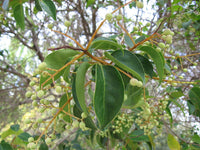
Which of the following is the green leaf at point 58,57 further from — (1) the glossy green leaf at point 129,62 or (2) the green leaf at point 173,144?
(2) the green leaf at point 173,144

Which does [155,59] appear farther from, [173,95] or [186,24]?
[186,24]

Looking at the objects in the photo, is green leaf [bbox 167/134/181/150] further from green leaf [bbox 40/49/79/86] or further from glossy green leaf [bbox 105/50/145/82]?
green leaf [bbox 40/49/79/86]

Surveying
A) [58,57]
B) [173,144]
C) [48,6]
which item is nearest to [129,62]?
[58,57]

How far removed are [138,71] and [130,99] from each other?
0.40 meters

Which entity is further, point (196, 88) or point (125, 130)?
point (125, 130)

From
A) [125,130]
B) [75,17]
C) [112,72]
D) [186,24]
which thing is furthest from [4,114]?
[186,24]

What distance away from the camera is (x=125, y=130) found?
4.68 feet

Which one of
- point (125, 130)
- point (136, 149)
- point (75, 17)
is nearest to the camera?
point (125, 130)

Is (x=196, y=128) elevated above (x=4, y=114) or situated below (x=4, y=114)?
below

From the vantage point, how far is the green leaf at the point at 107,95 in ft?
1.62

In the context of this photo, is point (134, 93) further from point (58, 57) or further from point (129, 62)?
point (58, 57)

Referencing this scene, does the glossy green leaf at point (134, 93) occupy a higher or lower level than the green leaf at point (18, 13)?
lower

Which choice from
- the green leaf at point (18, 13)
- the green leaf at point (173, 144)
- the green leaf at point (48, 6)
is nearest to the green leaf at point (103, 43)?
the green leaf at point (48, 6)

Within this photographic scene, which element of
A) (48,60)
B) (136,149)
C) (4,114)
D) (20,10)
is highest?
(20,10)
